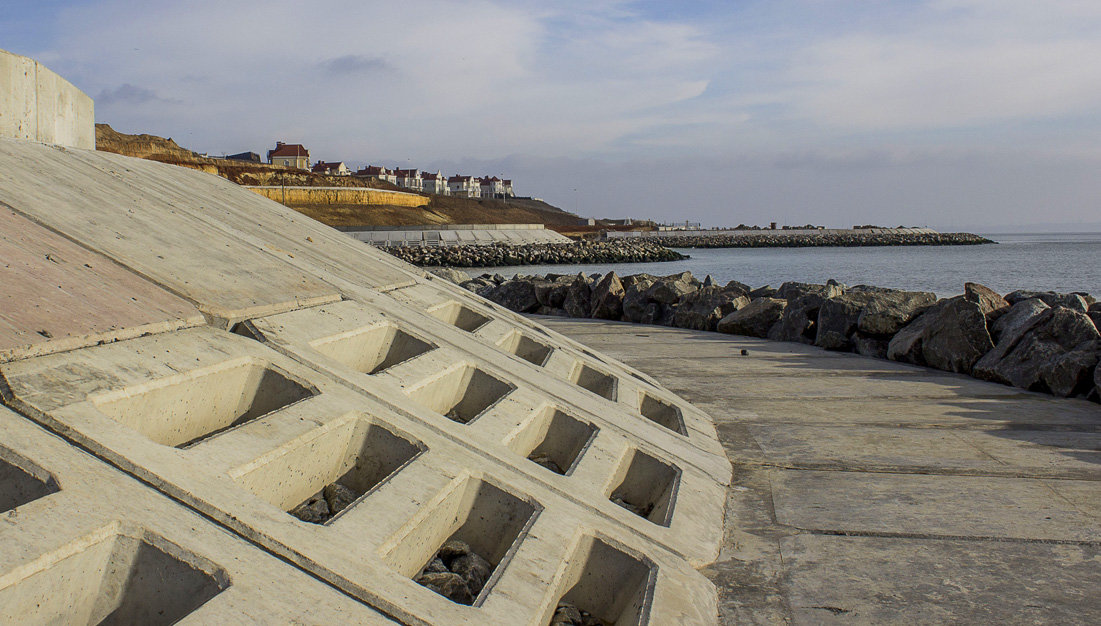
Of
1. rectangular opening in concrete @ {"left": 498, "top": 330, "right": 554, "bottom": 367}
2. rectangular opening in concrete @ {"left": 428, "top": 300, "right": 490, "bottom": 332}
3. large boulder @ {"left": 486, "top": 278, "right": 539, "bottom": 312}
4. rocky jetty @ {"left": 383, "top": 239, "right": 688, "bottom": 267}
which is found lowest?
rocky jetty @ {"left": 383, "top": 239, "right": 688, "bottom": 267}

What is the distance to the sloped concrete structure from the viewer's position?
2.24 metres

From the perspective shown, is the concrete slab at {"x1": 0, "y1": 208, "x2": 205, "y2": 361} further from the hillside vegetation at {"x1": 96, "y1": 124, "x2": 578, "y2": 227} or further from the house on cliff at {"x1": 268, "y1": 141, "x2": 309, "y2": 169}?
the house on cliff at {"x1": 268, "y1": 141, "x2": 309, "y2": 169}

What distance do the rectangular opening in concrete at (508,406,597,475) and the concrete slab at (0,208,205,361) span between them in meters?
1.89

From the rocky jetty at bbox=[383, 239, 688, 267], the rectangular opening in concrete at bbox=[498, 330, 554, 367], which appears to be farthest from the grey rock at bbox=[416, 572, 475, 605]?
the rocky jetty at bbox=[383, 239, 688, 267]

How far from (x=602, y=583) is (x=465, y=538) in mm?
593

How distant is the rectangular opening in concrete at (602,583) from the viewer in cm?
304

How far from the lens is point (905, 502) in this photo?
4.14 meters

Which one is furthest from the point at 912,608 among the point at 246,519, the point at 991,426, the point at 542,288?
the point at 542,288

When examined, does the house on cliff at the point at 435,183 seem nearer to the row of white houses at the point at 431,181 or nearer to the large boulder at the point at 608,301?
the row of white houses at the point at 431,181

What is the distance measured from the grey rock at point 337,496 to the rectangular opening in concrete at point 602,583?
0.94 meters

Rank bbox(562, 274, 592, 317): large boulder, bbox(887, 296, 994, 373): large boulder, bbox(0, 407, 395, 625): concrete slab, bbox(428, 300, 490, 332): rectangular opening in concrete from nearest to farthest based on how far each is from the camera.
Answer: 1. bbox(0, 407, 395, 625): concrete slab
2. bbox(428, 300, 490, 332): rectangular opening in concrete
3. bbox(887, 296, 994, 373): large boulder
4. bbox(562, 274, 592, 317): large boulder

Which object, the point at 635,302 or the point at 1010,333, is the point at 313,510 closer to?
the point at 1010,333

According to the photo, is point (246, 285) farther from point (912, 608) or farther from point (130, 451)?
point (912, 608)

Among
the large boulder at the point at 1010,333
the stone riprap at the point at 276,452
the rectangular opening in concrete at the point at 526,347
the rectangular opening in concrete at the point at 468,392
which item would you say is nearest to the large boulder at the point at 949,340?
the large boulder at the point at 1010,333
